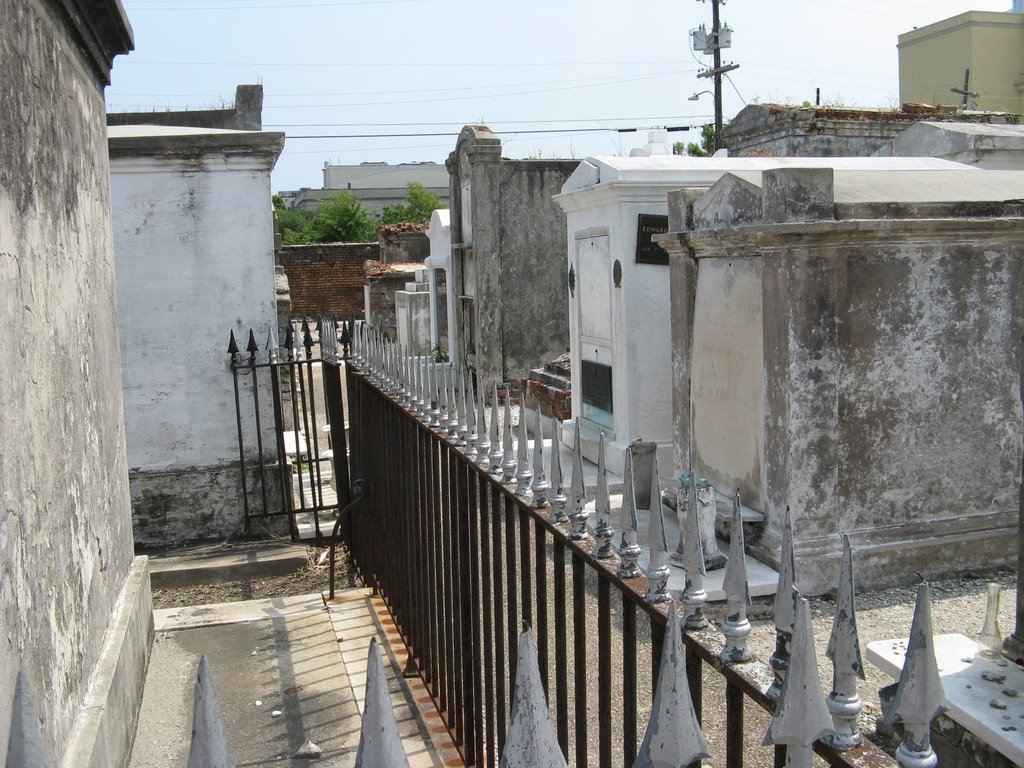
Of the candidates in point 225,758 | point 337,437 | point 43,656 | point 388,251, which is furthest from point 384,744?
point 388,251

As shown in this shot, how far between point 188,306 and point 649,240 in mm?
3281

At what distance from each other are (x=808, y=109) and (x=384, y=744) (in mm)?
13026

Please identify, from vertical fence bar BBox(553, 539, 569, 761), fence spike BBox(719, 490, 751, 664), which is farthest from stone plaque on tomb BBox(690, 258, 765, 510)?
fence spike BBox(719, 490, 751, 664)

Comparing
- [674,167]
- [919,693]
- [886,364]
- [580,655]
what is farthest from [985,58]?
[919,693]

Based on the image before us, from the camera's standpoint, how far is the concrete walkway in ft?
10.2

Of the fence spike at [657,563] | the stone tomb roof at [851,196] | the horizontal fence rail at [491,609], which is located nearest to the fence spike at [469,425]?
the horizontal fence rail at [491,609]

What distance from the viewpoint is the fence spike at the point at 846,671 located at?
1.17m

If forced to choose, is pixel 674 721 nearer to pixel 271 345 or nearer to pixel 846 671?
pixel 846 671

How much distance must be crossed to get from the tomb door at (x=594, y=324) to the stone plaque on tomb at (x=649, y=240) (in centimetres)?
36

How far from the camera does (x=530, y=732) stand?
1.11 meters

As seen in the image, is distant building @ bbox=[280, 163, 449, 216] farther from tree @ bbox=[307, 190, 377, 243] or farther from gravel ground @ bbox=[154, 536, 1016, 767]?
gravel ground @ bbox=[154, 536, 1016, 767]

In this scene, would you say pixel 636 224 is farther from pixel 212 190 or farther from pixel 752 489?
pixel 212 190

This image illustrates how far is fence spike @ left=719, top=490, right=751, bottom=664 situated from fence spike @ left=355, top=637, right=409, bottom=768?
0.55 metres

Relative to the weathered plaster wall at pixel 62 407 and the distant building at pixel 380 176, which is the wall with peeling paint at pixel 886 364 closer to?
the weathered plaster wall at pixel 62 407
